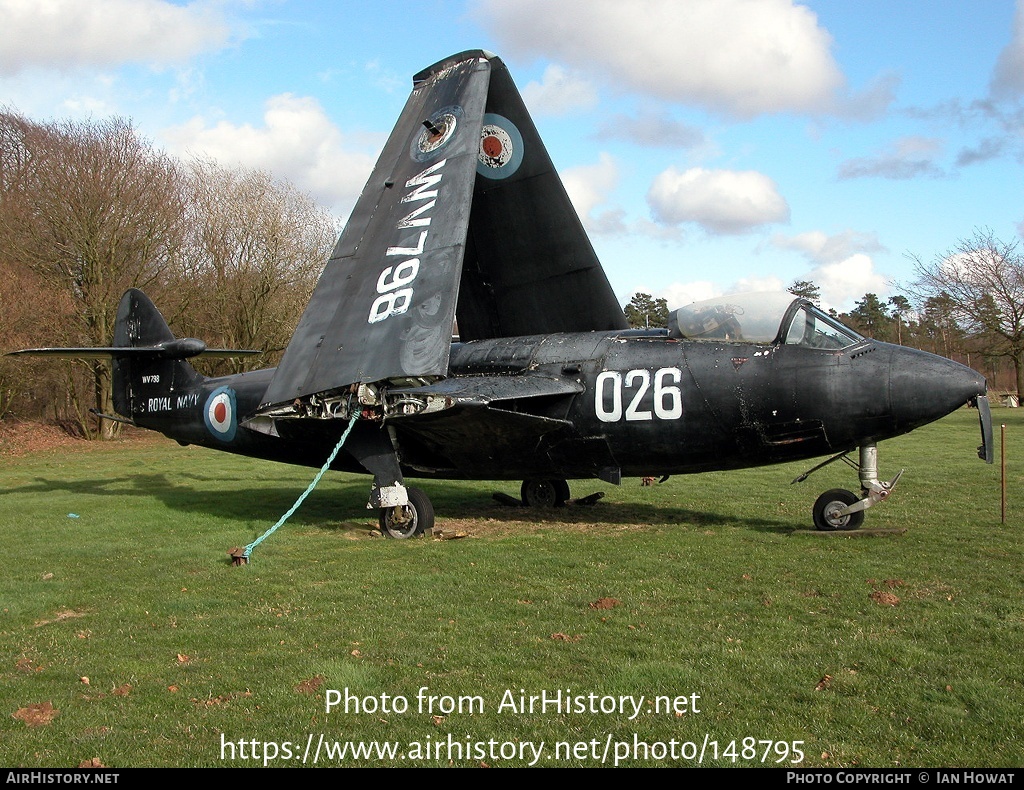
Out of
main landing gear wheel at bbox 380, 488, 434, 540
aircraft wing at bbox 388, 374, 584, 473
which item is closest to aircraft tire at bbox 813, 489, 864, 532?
aircraft wing at bbox 388, 374, 584, 473

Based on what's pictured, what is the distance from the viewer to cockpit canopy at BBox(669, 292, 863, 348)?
1051 cm

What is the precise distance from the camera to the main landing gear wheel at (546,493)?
47.1 ft

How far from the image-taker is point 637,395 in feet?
36.3

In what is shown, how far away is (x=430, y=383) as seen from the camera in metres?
10.9

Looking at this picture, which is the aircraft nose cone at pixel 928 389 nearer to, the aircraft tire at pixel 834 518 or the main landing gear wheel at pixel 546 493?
the aircraft tire at pixel 834 518

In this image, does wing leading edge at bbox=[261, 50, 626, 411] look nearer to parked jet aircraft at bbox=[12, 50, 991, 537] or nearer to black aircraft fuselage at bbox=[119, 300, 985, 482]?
parked jet aircraft at bbox=[12, 50, 991, 537]

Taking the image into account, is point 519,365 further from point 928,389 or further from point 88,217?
Result: point 88,217

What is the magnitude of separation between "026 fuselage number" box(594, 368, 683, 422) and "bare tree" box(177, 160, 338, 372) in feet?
99.0

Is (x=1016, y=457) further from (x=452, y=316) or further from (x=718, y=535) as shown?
(x=452, y=316)

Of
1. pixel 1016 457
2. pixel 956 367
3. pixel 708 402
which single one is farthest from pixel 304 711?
pixel 1016 457

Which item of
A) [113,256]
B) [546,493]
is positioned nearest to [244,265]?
[113,256]

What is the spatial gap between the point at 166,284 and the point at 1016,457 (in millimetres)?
32332

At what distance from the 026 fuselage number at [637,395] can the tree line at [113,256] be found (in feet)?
83.2

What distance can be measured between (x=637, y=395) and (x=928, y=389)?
11.4 feet
